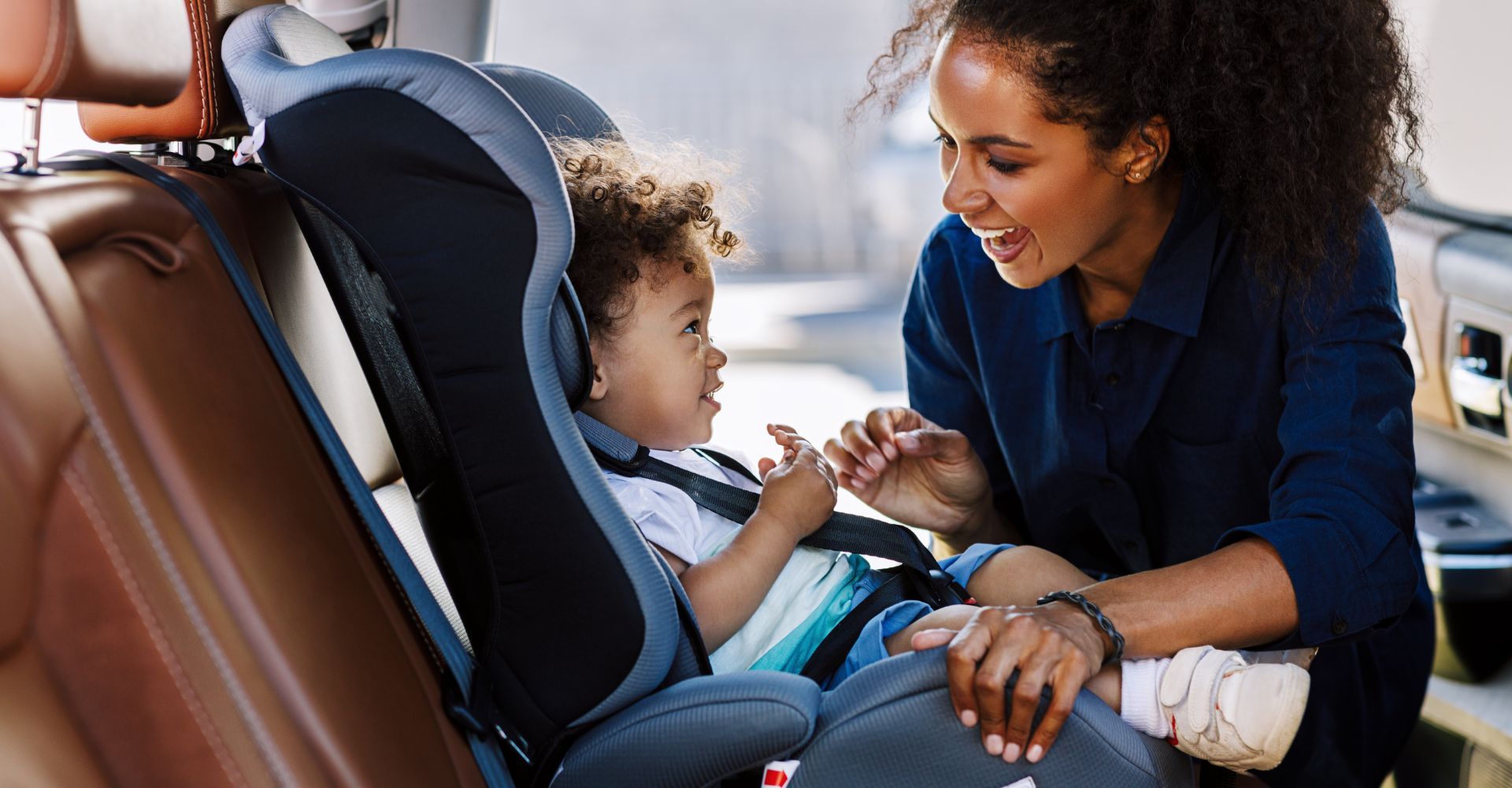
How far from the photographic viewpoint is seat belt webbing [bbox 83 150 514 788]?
1.04 meters

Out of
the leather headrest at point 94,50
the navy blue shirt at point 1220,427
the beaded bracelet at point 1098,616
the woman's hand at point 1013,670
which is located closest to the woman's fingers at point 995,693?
the woman's hand at point 1013,670

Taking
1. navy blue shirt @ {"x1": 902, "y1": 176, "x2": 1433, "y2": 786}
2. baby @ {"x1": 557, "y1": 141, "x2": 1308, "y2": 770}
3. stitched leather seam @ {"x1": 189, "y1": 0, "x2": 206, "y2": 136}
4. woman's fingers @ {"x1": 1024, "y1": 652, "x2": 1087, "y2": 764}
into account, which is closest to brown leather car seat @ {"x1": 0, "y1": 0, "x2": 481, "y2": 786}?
stitched leather seam @ {"x1": 189, "y1": 0, "x2": 206, "y2": 136}

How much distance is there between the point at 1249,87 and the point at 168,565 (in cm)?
119

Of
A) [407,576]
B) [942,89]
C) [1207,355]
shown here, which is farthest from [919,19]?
[407,576]

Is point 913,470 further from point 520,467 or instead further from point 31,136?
point 31,136

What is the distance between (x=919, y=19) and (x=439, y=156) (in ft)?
3.07

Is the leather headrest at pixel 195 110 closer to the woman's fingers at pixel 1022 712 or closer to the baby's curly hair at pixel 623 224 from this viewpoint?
the baby's curly hair at pixel 623 224

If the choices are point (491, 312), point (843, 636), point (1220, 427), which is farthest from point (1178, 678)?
point (491, 312)

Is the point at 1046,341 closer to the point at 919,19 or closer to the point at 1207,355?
the point at 1207,355

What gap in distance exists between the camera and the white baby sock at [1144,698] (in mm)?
1117

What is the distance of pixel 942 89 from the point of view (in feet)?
4.79

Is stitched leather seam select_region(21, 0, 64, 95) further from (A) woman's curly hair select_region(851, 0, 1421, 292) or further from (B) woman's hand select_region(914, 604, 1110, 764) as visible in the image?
(A) woman's curly hair select_region(851, 0, 1421, 292)

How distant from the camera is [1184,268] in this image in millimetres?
1547

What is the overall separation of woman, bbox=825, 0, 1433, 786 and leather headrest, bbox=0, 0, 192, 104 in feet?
2.59
